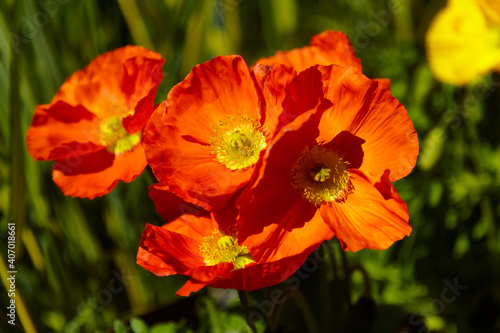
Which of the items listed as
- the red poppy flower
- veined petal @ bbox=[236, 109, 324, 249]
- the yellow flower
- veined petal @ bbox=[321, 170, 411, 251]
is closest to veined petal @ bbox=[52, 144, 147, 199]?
the red poppy flower

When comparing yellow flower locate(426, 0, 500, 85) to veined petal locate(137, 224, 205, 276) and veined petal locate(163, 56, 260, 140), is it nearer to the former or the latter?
veined petal locate(163, 56, 260, 140)

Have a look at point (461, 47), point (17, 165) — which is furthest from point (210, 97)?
point (461, 47)

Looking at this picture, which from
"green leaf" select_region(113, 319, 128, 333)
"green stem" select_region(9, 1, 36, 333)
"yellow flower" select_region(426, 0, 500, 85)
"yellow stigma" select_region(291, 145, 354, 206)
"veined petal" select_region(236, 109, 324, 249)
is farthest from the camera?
"yellow flower" select_region(426, 0, 500, 85)

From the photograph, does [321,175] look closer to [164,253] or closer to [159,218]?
[164,253]

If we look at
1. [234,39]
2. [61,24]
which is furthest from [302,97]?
[234,39]

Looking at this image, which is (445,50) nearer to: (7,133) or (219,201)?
(219,201)

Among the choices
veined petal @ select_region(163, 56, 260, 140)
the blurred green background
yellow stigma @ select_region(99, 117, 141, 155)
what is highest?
veined petal @ select_region(163, 56, 260, 140)

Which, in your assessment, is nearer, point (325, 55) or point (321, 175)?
point (321, 175)
